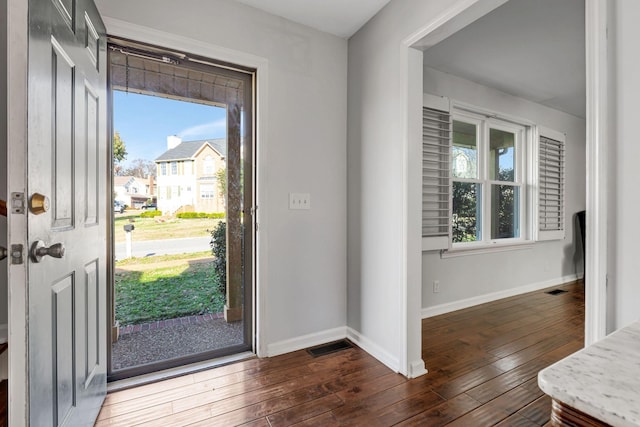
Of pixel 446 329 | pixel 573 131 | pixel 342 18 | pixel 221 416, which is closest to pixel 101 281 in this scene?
pixel 221 416

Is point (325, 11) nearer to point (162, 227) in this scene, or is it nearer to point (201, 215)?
point (201, 215)

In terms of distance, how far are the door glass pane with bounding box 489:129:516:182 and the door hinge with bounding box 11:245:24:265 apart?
399cm

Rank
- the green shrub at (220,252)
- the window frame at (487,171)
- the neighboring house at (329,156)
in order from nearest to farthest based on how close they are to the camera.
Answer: the neighboring house at (329,156), the green shrub at (220,252), the window frame at (487,171)

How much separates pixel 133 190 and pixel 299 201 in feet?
3.65

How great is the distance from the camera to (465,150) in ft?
11.3

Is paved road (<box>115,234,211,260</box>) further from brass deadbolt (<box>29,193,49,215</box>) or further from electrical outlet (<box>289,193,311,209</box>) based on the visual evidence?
brass deadbolt (<box>29,193,49,215</box>)

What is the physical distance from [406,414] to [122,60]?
266 cm

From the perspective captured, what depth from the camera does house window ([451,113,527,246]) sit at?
337 centimetres

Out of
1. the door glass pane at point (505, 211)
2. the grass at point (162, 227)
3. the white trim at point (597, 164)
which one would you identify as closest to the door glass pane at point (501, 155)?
the door glass pane at point (505, 211)

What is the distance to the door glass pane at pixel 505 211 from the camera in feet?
12.0

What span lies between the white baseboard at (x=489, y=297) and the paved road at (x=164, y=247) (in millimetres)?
2192

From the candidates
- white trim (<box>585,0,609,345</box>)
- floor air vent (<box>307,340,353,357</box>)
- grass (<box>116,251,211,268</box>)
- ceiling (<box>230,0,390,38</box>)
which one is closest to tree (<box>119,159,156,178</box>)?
grass (<box>116,251,211,268</box>)

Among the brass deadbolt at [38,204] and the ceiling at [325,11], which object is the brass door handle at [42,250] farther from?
the ceiling at [325,11]

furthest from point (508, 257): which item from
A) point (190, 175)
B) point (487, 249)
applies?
point (190, 175)
